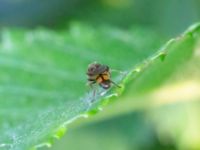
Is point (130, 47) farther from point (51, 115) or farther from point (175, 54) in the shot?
point (51, 115)

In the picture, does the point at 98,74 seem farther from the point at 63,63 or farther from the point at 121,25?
the point at 121,25

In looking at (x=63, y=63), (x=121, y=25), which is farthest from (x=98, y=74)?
(x=121, y=25)

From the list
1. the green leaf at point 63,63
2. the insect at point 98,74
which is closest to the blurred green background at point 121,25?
the green leaf at point 63,63

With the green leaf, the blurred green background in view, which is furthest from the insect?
the blurred green background

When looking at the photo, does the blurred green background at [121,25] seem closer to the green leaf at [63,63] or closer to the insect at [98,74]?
the green leaf at [63,63]

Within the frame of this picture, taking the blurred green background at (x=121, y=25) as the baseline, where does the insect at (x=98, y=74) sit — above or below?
below

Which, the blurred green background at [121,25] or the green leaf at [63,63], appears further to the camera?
the blurred green background at [121,25]
